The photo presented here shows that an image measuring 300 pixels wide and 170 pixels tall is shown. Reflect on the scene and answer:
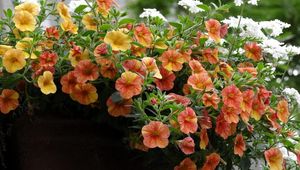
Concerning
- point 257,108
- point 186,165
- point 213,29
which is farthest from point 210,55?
point 186,165

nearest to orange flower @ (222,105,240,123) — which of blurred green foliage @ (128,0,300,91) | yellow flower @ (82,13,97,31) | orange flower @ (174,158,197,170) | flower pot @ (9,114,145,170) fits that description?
orange flower @ (174,158,197,170)

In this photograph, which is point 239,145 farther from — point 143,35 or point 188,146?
point 143,35

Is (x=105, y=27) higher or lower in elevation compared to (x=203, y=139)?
higher

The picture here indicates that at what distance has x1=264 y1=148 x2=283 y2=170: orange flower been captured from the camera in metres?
1.26

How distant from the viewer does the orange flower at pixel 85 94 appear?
3.78ft

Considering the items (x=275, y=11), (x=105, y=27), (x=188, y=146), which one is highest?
(x=105, y=27)

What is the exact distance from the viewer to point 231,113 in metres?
1.17

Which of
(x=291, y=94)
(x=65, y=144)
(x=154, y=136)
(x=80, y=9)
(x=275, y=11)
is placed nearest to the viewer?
(x=154, y=136)

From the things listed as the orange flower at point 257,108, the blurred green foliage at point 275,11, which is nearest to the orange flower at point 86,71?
the orange flower at point 257,108

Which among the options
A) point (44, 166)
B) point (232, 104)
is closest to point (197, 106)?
point (232, 104)

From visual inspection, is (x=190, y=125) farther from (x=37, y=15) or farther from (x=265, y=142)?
(x=37, y=15)

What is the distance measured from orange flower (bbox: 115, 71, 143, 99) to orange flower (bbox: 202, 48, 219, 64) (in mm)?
254

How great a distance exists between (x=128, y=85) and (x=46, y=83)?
155mm

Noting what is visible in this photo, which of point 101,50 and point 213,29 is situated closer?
point 101,50
